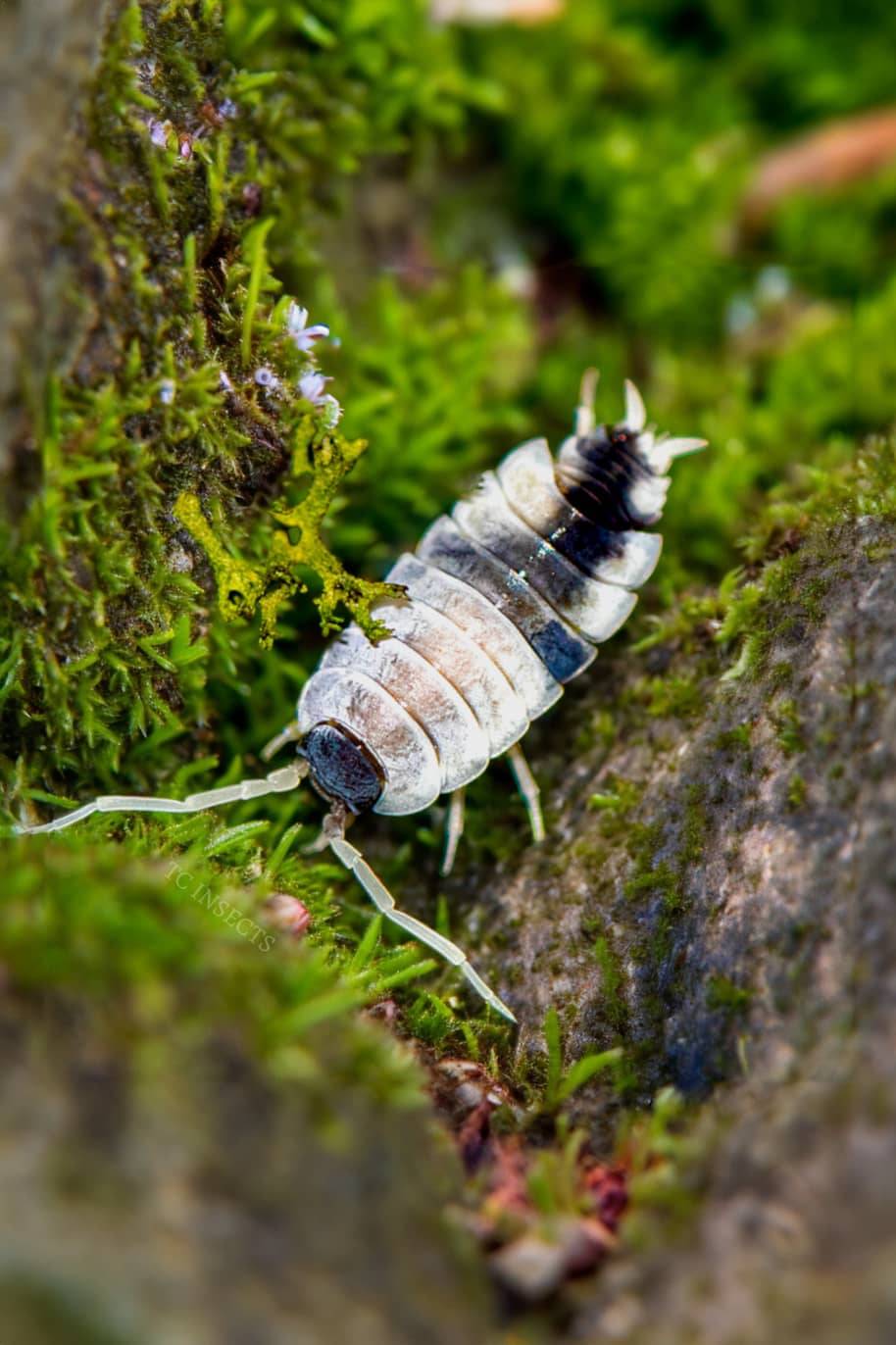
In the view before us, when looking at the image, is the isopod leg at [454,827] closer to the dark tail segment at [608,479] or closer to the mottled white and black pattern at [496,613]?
the mottled white and black pattern at [496,613]

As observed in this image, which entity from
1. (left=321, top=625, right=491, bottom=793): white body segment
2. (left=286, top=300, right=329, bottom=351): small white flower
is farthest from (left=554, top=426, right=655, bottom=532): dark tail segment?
(left=286, top=300, right=329, bottom=351): small white flower

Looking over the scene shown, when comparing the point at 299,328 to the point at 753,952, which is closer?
the point at 753,952

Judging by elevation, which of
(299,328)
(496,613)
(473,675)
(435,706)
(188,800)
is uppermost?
(299,328)

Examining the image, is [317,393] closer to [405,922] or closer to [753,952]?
[405,922]

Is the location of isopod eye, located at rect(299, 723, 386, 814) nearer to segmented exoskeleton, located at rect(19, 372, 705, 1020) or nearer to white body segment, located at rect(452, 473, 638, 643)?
segmented exoskeleton, located at rect(19, 372, 705, 1020)

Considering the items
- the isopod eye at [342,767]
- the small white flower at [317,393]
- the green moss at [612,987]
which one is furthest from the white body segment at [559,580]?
the green moss at [612,987]

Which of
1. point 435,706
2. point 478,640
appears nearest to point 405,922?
point 435,706
